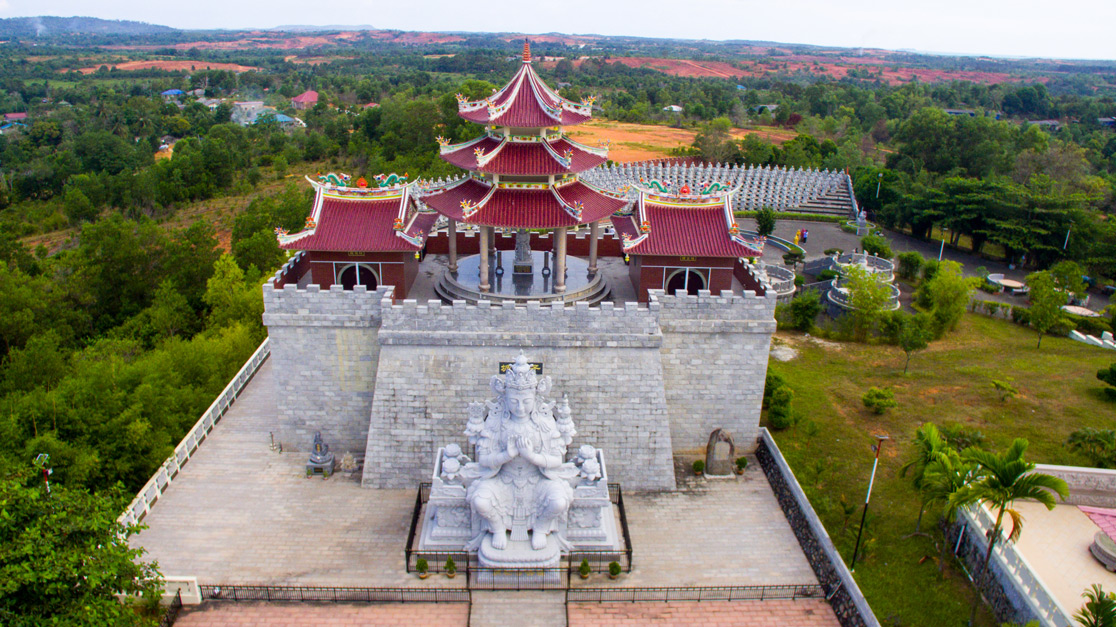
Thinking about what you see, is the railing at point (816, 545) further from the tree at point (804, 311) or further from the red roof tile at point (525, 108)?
the tree at point (804, 311)

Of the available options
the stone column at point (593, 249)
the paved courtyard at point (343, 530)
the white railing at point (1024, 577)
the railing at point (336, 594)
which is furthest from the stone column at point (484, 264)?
the white railing at point (1024, 577)

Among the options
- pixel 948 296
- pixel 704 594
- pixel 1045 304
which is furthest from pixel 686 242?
pixel 1045 304

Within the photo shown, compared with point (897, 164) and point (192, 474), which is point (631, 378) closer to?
point (192, 474)

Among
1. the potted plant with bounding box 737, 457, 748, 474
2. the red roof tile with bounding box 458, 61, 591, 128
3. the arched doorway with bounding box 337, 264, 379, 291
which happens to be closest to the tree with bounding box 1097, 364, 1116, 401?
the potted plant with bounding box 737, 457, 748, 474

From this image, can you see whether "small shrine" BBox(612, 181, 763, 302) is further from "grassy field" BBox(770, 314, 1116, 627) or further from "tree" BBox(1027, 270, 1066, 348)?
"tree" BBox(1027, 270, 1066, 348)

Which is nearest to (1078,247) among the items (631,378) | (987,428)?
(987,428)

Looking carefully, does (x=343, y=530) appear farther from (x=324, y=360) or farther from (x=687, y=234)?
(x=687, y=234)
